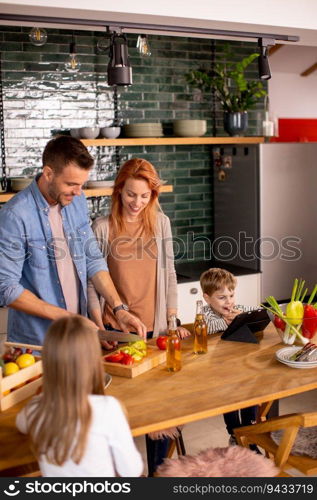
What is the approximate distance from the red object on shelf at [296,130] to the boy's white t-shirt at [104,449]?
700cm

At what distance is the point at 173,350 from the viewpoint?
2.90 metres

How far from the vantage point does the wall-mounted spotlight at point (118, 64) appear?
3.55 metres

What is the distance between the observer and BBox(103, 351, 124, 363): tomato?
289 cm

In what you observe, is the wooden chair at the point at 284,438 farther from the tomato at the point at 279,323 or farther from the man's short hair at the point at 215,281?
the man's short hair at the point at 215,281

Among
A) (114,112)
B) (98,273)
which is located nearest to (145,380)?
(98,273)

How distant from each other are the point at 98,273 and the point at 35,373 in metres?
0.83

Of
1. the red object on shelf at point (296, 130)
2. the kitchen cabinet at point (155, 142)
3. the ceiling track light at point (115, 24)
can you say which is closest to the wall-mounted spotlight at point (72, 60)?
the kitchen cabinet at point (155, 142)

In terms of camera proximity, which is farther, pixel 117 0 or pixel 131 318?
pixel 117 0

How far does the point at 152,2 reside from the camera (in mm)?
3822

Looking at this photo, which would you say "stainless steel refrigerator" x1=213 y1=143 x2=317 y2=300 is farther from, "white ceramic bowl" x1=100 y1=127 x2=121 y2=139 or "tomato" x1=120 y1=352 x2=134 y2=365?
"tomato" x1=120 y1=352 x2=134 y2=365

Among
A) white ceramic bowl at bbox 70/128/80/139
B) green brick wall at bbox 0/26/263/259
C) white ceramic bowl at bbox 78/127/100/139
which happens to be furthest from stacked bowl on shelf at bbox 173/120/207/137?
white ceramic bowl at bbox 70/128/80/139

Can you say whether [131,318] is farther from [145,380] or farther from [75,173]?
[75,173]

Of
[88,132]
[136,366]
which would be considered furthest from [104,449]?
[88,132]
